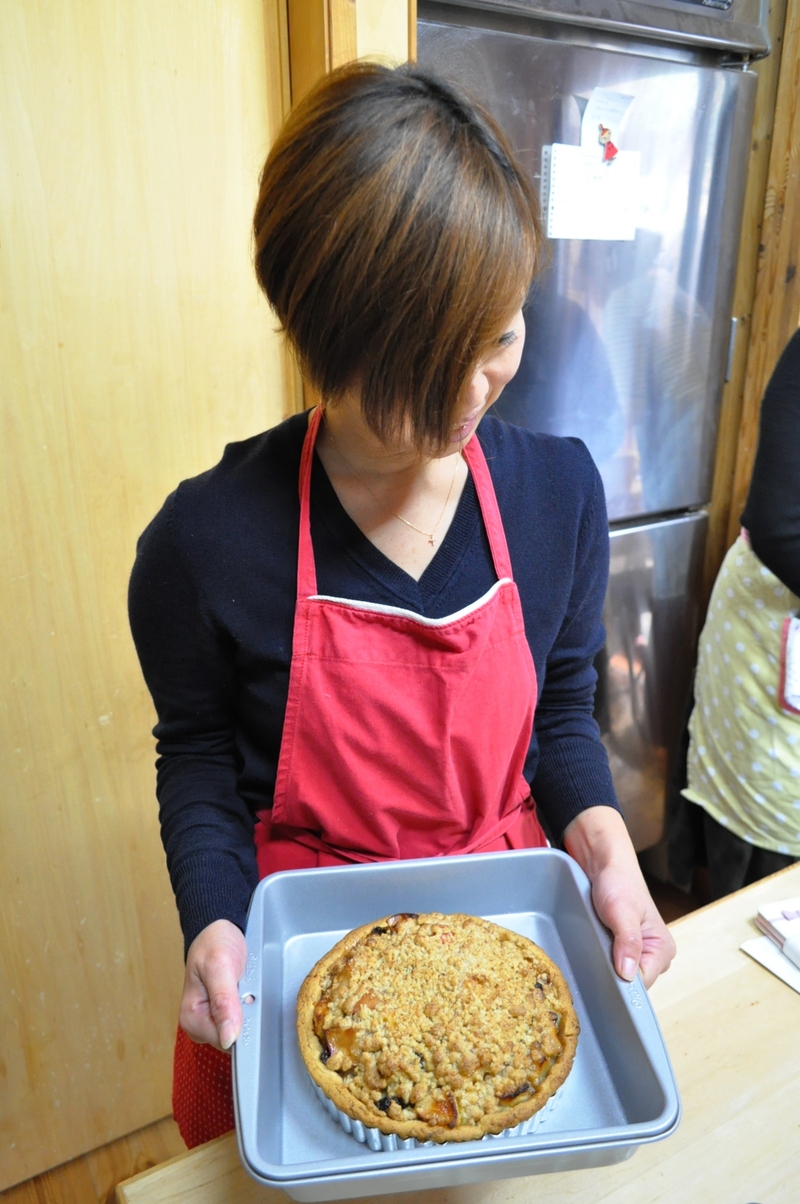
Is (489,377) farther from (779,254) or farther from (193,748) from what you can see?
(779,254)

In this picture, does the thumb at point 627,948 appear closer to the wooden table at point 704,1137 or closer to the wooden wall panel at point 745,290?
the wooden table at point 704,1137

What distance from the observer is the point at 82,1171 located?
1691mm

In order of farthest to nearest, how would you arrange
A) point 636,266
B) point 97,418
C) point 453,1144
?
point 636,266, point 97,418, point 453,1144

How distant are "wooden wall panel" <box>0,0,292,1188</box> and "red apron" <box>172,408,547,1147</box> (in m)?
0.59

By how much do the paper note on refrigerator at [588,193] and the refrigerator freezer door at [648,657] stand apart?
2.00 feet

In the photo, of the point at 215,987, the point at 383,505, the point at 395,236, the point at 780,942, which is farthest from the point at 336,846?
the point at 395,236

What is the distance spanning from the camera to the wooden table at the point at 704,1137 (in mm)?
684

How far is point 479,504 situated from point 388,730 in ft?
0.86

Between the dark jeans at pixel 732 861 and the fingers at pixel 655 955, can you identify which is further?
the dark jeans at pixel 732 861

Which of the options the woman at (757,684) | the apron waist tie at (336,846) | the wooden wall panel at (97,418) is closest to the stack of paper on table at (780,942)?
the apron waist tie at (336,846)

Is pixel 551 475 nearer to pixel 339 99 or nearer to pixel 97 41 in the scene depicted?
pixel 339 99

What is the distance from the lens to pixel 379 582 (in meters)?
0.90

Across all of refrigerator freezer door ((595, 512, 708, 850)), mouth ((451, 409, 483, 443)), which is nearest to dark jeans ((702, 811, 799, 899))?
refrigerator freezer door ((595, 512, 708, 850))

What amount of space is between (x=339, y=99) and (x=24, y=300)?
76cm
